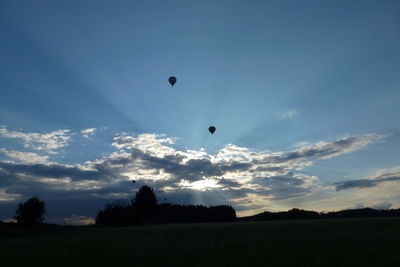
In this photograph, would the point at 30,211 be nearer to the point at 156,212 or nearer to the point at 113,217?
the point at 113,217

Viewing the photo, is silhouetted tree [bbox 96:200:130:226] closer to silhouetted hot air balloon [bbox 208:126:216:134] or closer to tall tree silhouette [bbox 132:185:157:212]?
tall tree silhouette [bbox 132:185:157:212]

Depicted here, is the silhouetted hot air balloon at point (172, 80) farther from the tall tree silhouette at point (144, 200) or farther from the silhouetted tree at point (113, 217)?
the tall tree silhouette at point (144, 200)

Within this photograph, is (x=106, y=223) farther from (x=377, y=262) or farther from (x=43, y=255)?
(x=377, y=262)

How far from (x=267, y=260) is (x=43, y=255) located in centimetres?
1819

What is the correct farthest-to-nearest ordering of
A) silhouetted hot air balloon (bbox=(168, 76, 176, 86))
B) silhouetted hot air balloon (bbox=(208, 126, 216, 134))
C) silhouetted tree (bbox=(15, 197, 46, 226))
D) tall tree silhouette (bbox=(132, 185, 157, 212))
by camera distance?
tall tree silhouette (bbox=(132, 185, 157, 212)), silhouetted tree (bbox=(15, 197, 46, 226)), silhouetted hot air balloon (bbox=(208, 126, 216, 134)), silhouetted hot air balloon (bbox=(168, 76, 176, 86))

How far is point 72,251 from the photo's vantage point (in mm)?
26578

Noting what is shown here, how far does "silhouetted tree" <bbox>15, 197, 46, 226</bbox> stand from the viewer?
104m

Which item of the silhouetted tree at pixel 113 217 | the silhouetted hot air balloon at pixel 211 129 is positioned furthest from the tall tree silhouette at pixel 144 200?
the silhouetted hot air balloon at pixel 211 129

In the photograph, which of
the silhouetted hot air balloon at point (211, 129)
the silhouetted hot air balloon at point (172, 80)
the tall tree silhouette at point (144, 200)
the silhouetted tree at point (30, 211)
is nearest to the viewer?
the silhouetted hot air balloon at point (172, 80)

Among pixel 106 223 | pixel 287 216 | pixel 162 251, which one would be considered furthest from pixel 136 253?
pixel 287 216

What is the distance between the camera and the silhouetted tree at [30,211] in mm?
103812

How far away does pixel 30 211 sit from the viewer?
104m

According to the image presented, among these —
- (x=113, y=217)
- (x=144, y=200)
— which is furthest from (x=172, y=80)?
(x=144, y=200)

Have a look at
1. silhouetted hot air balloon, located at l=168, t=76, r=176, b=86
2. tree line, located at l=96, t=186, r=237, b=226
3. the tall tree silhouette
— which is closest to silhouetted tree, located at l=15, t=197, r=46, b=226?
tree line, located at l=96, t=186, r=237, b=226
